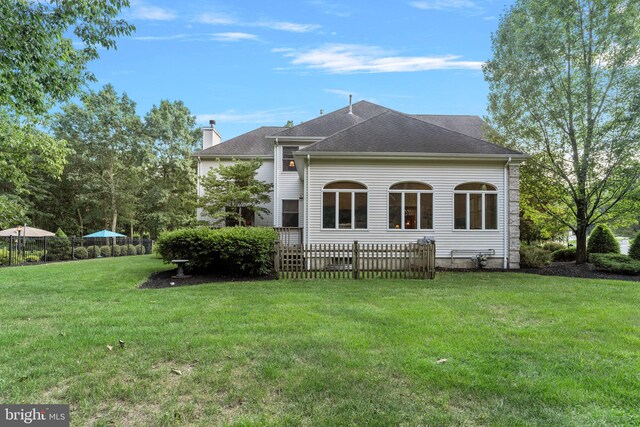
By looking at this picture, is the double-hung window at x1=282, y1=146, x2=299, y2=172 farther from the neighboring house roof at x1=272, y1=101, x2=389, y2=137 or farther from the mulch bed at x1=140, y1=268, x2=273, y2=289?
the mulch bed at x1=140, y1=268, x2=273, y2=289

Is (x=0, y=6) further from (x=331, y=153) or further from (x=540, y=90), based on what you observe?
(x=540, y=90)

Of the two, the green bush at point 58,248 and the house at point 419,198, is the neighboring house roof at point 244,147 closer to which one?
the house at point 419,198

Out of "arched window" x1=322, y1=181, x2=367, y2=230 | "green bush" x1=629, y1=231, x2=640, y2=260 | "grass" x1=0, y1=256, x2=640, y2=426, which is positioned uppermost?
"arched window" x1=322, y1=181, x2=367, y2=230

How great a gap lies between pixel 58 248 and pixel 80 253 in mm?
1139

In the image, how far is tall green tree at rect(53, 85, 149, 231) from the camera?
1168 inches

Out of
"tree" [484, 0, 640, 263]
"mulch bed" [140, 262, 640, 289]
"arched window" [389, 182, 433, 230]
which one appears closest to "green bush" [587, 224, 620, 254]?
"tree" [484, 0, 640, 263]

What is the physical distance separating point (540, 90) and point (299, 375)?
14.8 metres

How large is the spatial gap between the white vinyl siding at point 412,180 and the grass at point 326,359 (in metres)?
5.27

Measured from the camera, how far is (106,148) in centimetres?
3069

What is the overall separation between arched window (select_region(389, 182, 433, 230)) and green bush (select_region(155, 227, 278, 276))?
185 inches

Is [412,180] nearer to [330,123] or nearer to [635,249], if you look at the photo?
[330,123]

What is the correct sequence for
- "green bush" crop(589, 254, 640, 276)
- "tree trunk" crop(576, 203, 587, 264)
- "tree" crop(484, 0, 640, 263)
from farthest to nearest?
"tree trunk" crop(576, 203, 587, 264) < "tree" crop(484, 0, 640, 263) < "green bush" crop(589, 254, 640, 276)

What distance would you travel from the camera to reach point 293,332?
457 centimetres

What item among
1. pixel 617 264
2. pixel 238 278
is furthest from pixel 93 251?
pixel 617 264
